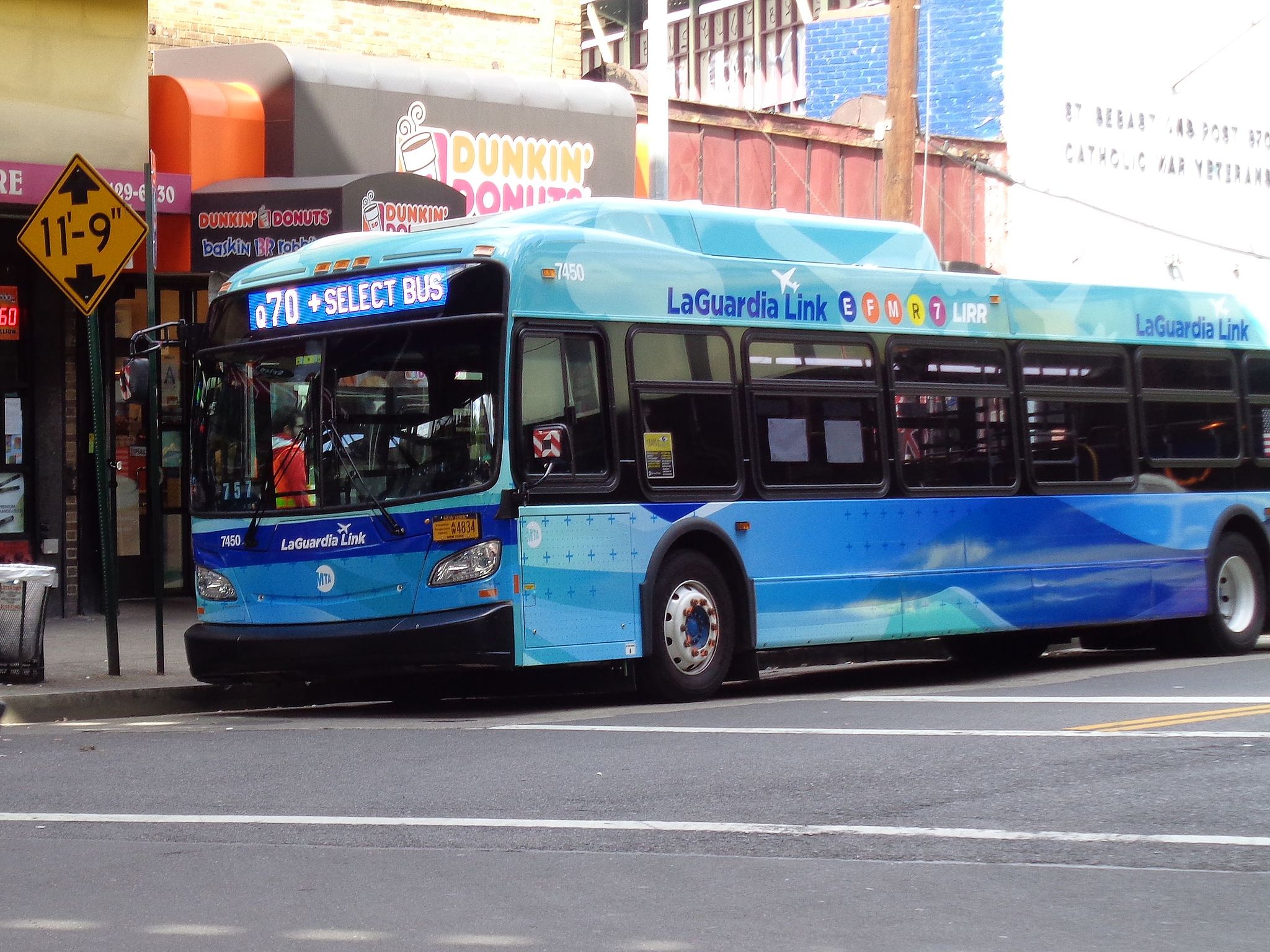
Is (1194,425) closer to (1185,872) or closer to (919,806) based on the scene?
(919,806)

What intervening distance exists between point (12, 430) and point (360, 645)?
760 cm

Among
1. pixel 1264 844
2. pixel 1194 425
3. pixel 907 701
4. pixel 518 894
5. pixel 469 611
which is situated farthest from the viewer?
pixel 1194 425

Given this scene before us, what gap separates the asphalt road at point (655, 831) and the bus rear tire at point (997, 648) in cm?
441

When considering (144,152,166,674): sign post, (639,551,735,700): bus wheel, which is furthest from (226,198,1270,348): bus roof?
(639,551,735,700): bus wheel

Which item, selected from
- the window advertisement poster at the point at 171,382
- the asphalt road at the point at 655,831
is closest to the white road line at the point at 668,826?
the asphalt road at the point at 655,831

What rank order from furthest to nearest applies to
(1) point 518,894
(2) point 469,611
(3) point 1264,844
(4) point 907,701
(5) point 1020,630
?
1. (5) point 1020,630
2. (4) point 907,701
3. (2) point 469,611
4. (3) point 1264,844
5. (1) point 518,894

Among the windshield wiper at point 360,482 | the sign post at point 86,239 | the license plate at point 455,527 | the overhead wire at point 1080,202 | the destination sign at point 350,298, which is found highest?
the overhead wire at point 1080,202

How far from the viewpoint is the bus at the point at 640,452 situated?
1110 centimetres

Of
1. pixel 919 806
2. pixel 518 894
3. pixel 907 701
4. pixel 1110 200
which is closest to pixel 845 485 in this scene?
pixel 907 701

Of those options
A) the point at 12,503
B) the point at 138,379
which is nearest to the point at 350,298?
the point at 138,379

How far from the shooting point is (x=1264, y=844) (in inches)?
259

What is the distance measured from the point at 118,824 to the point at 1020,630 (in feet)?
29.0

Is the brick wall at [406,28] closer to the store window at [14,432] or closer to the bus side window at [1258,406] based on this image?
the store window at [14,432]

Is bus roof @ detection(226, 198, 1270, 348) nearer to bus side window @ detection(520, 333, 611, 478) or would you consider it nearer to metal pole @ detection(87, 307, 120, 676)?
bus side window @ detection(520, 333, 611, 478)
